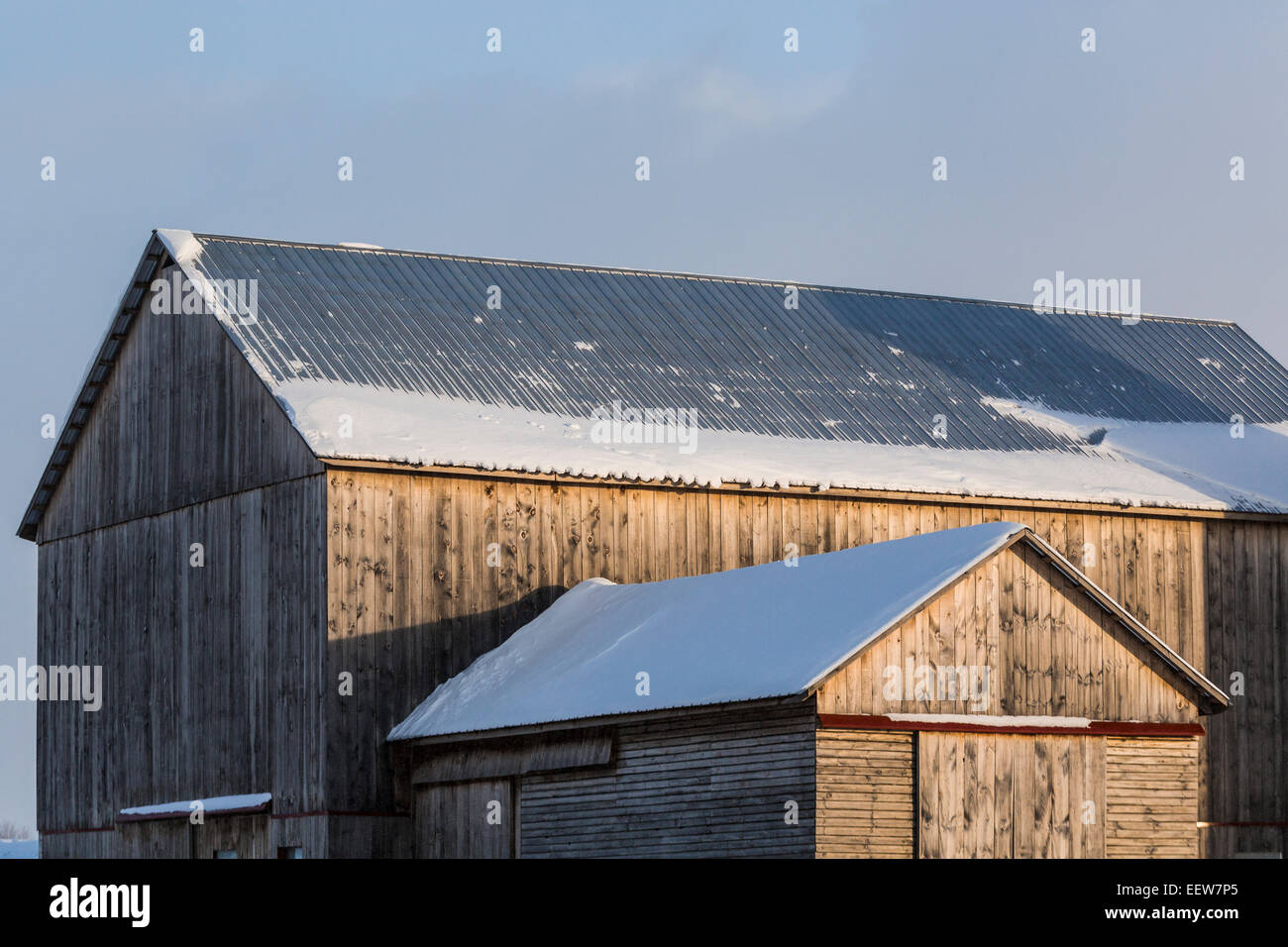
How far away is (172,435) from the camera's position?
113 feet

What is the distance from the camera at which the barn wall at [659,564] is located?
100 feet

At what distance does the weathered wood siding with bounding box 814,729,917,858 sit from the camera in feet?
82.5

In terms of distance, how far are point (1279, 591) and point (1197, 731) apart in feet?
29.3

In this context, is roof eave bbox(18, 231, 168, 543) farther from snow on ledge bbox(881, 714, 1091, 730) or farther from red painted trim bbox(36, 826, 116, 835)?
snow on ledge bbox(881, 714, 1091, 730)

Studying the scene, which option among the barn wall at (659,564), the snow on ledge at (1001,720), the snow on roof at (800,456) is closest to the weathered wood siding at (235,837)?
the barn wall at (659,564)

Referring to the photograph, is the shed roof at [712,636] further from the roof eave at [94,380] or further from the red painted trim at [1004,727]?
the roof eave at [94,380]

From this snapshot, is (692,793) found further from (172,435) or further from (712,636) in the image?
(172,435)

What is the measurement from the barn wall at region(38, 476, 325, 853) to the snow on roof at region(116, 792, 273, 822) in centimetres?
16

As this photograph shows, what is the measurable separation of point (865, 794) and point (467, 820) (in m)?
6.65

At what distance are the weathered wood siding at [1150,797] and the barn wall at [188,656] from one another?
1072 centimetres

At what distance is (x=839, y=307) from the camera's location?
1615 inches
